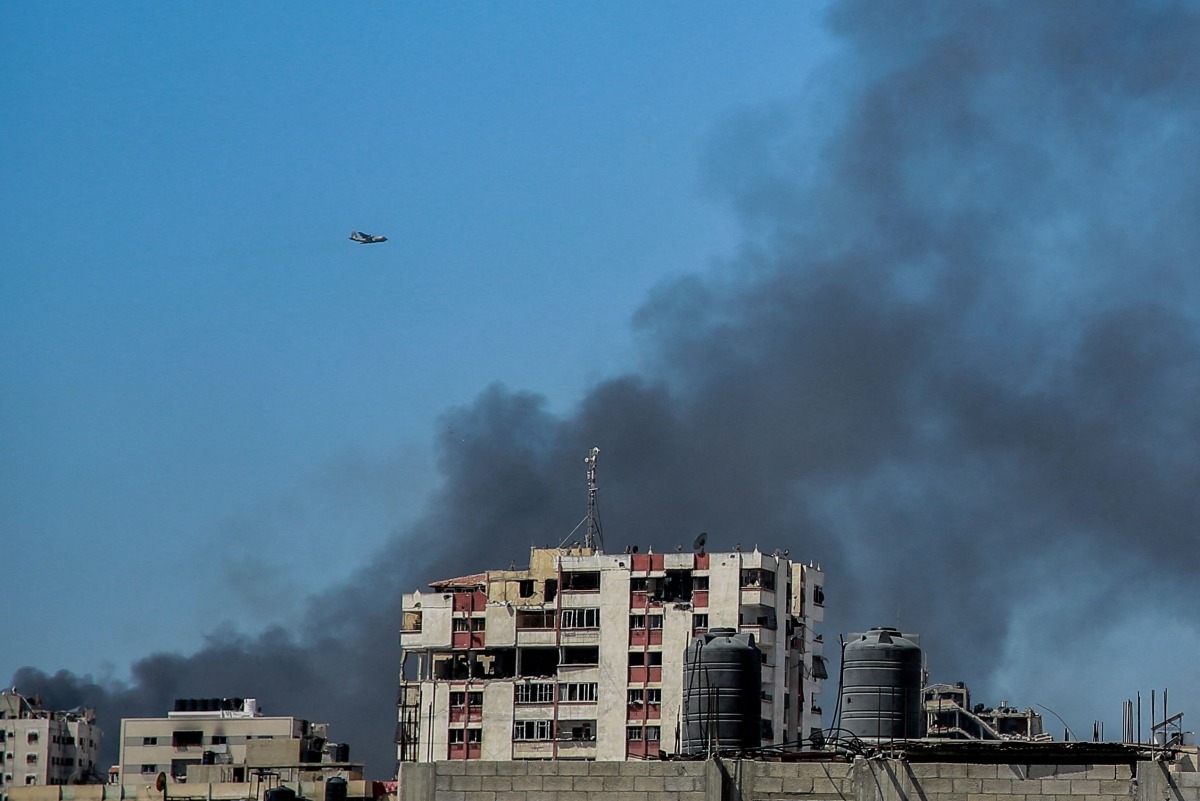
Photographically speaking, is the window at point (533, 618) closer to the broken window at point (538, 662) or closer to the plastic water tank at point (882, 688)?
the broken window at point (538, 662)

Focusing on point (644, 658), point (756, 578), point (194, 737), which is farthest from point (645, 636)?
point (194, 737)

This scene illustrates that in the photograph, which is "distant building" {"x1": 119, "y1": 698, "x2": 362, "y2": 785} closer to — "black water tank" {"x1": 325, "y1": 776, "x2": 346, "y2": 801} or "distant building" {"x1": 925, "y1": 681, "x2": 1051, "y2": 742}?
"distant building" {"x1": 925, "y1": 681, "x2": 1051, "y2": 742}

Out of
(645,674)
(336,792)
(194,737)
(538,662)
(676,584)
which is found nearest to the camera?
(336,792)

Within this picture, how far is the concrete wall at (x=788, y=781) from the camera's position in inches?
1325

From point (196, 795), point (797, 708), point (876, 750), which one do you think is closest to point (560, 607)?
point (797, 708)

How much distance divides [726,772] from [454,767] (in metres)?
4.63

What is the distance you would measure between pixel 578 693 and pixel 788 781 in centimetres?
8663

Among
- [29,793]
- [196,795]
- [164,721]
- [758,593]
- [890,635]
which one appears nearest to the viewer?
[890,635]

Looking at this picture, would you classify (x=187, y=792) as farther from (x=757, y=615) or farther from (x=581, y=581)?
(x=757, y=615)

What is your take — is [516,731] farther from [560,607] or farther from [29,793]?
[29,793]

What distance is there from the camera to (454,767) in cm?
3641

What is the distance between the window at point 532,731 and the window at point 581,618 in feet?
18.3

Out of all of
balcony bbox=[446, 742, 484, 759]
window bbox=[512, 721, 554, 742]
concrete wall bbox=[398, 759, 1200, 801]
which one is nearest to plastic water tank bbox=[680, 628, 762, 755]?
concrete wall bbox=[398, 759, 1200, 801]

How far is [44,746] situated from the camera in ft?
592
